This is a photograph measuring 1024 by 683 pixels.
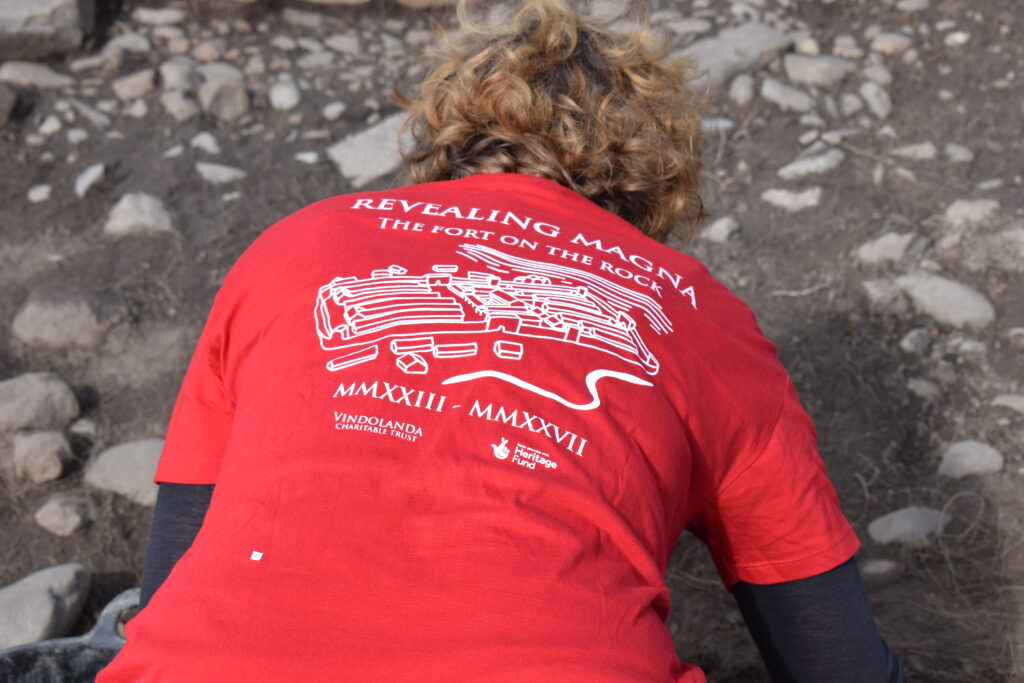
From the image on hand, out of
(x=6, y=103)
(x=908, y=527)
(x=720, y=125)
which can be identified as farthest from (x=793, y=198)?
(x=6, y=103)

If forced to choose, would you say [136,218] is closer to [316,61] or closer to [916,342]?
[316,61]

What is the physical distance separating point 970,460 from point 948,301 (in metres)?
0.55

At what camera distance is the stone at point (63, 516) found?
2500 mm

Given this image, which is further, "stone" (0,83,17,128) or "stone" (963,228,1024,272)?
"stone" (0,83,17,128)

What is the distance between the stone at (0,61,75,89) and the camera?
11.9 ft

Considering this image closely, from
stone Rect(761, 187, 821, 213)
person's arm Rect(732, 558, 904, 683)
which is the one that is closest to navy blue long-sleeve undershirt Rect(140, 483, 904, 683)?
person's arm Rect(732, 558, 904, 683)

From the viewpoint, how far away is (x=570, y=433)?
1214 millimetres

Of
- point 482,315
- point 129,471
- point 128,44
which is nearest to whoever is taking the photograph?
point 482,315

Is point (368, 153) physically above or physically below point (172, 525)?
below

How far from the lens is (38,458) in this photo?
2.59 metres

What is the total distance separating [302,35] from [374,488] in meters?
3.25

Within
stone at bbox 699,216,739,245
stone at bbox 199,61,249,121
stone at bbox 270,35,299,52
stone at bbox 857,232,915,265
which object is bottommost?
stone at bbox 199,61,249,121

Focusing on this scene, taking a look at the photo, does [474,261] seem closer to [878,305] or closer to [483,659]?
[483,659]

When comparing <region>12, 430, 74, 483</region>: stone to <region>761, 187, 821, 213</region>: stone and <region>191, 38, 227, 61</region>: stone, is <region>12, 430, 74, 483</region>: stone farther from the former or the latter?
<region>761, 187, 821, 213</region>: stone
